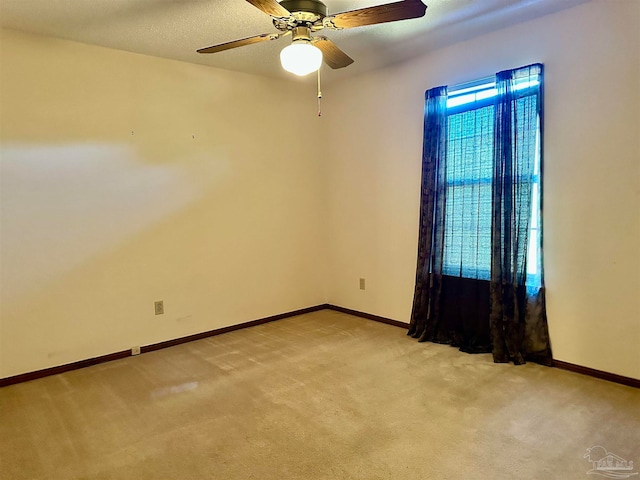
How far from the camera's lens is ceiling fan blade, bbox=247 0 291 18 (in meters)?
1.88

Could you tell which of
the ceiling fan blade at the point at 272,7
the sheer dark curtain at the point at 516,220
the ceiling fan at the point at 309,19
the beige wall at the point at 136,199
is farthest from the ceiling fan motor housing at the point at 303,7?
the beige wall at the point at 136,199

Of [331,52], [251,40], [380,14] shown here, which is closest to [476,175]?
[331,52]

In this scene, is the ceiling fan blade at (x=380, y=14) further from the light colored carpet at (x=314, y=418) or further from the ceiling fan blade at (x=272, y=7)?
the light colored carpet at (x=314, y=418)

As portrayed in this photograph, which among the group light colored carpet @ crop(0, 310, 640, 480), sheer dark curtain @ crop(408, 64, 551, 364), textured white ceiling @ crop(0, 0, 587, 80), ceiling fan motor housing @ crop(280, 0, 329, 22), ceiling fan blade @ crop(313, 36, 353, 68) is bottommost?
light colored carpet @ crop(0, 310, 640, 480)

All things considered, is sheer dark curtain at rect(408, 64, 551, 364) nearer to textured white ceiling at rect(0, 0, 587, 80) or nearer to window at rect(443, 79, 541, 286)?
window at rect(443, 79, 541, 286)

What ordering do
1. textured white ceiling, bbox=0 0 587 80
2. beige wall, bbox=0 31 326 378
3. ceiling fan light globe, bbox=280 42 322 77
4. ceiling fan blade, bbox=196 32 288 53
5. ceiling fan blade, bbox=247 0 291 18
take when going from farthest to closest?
beige wall, bbox=0 31 326 378
textured white ceiling, bbox=0 0 587 80
ceiling fan blade, bbox=196 32 288 53
ceiling fan light globe, bbox=280 42 322 77
ceiling fan blade, bbox=247 0 291 18

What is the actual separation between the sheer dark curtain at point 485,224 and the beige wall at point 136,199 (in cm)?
155

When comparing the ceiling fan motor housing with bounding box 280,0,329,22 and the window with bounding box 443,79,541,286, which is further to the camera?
the window with bounding box 443,79,541,286

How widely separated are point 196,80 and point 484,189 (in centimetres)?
265

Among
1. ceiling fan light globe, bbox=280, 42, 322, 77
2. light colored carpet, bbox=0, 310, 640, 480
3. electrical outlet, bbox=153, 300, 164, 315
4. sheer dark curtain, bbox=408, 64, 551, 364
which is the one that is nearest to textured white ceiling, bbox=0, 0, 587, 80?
sheer dark curtain, bbox=408, 64, 551, 364

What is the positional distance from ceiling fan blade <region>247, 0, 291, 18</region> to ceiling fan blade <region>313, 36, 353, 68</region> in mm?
345

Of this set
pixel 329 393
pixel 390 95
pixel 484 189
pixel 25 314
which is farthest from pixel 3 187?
pixel 484 189

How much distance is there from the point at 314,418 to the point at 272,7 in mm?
2163

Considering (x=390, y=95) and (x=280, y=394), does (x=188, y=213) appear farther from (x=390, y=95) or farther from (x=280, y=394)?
(x=390, y=95)
